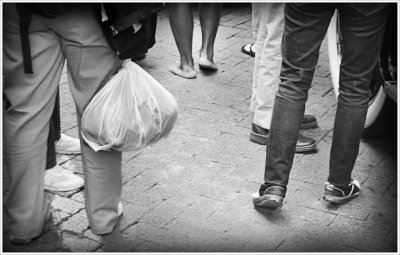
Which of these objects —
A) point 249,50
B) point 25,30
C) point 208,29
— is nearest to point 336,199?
point 25,30

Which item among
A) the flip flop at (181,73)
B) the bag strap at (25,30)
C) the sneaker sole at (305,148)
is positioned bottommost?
the flip flop at (181,73)

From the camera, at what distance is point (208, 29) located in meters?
6.23

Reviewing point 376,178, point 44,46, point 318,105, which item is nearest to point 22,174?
point 44,46

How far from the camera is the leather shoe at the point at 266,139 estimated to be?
474 cm

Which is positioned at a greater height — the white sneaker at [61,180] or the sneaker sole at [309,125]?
the white sneaker at [61,180]

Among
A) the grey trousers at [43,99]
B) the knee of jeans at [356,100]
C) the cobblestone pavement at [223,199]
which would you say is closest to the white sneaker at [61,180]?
the cobblestone pavement at [223,199]

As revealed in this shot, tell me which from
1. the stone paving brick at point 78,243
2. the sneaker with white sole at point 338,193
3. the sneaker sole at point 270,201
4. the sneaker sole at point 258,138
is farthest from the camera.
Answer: the sneaker sole at point 258,138

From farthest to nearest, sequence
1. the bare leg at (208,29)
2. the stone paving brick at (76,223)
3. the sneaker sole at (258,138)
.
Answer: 1. the bare leg at (208,29)
2. the sneaker sole at (258,138)
3. the stone paving brick at (76,223)

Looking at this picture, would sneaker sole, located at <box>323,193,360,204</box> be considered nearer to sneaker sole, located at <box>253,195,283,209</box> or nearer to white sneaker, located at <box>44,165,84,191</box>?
Result: sneaker sole, located at <box>253,195,283,209</box>

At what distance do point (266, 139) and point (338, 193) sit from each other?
2.83ft

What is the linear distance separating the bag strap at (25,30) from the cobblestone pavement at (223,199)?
86cm

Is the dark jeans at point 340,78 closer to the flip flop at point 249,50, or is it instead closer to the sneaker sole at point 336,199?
the sneaker sole at point 336,199

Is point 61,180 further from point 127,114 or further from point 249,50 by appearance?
point 249,50

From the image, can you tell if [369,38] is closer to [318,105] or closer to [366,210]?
[366,210]
